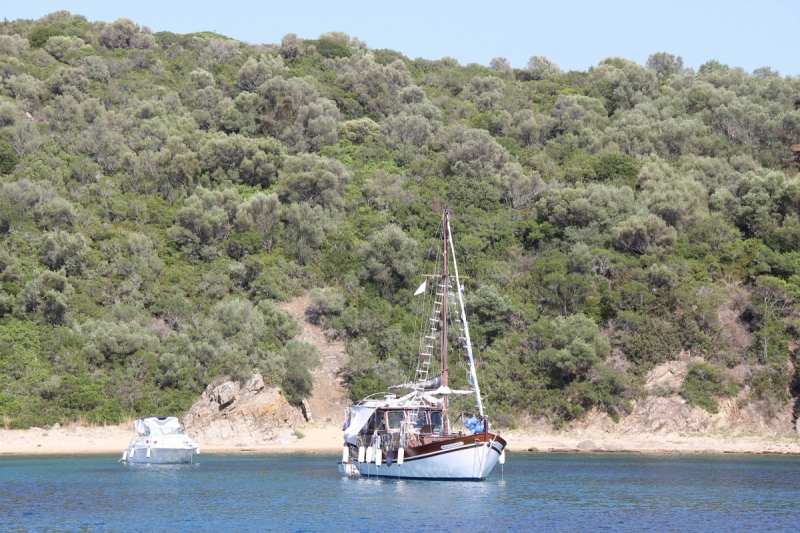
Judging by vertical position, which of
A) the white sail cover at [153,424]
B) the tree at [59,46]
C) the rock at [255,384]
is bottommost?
the white sail cover at [153,424]

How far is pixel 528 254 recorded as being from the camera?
8156cm

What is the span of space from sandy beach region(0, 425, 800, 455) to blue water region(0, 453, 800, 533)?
5.22 m

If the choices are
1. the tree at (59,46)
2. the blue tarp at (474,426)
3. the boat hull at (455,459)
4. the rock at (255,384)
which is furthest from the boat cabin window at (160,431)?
the tree at (59,46)

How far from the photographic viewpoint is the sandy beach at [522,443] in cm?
5922

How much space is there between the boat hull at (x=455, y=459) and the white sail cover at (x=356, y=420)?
3.02 metres

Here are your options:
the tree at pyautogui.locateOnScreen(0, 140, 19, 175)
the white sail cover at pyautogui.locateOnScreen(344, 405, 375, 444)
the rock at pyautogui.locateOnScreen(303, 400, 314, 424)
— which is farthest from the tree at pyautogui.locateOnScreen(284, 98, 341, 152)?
the white sail cover at pyautogui.locateOnScreen(344, 405, 375, 444)

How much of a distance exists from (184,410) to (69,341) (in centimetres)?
1010

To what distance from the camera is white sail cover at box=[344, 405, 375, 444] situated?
4616 centimetres

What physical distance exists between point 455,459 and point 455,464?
1.14 feet

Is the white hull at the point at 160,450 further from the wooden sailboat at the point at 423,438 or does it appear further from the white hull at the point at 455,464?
the white hull at the point at 455,464

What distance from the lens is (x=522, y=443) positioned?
63.0 metres

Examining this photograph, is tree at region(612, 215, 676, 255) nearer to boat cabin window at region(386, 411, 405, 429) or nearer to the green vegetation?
the green vegetation

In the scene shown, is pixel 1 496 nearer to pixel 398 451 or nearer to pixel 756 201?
pixel 398 451

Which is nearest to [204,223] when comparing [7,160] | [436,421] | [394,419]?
[7,160]
